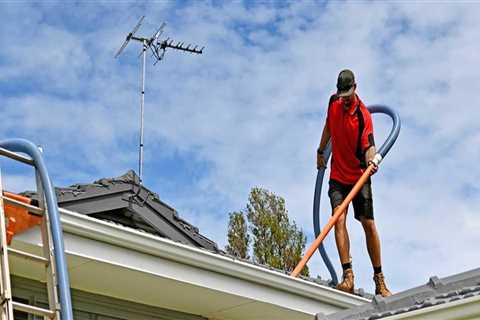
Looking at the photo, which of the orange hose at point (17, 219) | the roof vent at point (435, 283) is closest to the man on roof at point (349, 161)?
the roof vent at point (435, 283)

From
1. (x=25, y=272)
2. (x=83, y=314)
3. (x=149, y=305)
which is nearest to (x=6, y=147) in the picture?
(x=25, y=272)

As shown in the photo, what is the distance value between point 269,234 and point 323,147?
14.3 metres

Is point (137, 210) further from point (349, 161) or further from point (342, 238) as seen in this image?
point (349, 161)

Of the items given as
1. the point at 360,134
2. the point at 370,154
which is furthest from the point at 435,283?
the point at 360,134

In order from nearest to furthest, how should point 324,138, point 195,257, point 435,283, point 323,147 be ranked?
point 435,283
point 195,257
point 324,138
point 323,147

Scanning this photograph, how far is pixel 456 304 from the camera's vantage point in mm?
4969

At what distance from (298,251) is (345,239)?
47.7 ft

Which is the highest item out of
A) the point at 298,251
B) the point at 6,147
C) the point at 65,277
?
the point at 298,251

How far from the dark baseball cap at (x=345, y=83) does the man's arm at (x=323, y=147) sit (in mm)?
508

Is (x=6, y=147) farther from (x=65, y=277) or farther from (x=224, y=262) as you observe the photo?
(x=224, y=262)

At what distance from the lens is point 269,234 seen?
75.0 feet

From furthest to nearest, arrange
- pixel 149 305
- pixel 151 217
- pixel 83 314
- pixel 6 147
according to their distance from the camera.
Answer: pixel 151 217
pixel 149 305
pixel 83 314
pixel 6 147

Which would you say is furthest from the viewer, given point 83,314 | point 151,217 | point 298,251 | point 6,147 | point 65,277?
point 298,251

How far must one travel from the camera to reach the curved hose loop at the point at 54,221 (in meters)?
5.47
